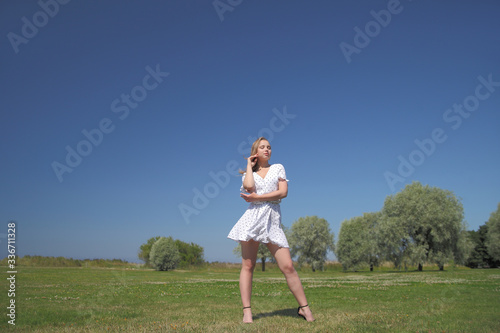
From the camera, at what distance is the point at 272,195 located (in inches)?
248

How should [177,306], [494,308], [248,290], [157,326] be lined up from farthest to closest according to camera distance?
[177,306], [494,308], [248,290], [157,326]

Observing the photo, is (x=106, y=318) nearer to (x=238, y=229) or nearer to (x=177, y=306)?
(x=177, y=306)

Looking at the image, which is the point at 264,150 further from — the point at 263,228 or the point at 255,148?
the point at 263,228

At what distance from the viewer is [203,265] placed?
6762 centimetres

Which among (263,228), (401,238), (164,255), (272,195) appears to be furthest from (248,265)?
(164,255)

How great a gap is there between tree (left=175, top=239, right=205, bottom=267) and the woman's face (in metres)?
67.9

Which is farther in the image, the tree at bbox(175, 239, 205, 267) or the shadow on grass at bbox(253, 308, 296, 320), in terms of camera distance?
the tree at bbox(175, 239, 205, 267)

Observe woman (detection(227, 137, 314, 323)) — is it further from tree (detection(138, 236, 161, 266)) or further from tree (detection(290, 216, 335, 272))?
tree (detection(138, 236, 161, 266))

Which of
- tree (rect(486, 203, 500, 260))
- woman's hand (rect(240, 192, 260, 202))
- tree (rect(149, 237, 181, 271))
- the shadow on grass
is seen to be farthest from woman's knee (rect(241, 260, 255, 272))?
tree (rect(486, 203, 500, 260))

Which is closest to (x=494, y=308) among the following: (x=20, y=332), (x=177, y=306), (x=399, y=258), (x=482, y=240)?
(x=177, y=306)

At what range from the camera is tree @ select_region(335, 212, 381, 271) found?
6028 centimetres

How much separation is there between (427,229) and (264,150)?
47523mm

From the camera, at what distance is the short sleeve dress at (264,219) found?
6227mm

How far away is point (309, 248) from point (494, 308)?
56073 millimetres
